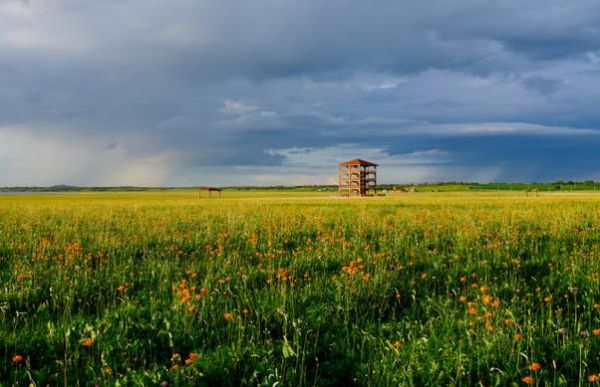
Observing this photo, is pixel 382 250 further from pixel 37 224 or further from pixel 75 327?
pixel 37 224

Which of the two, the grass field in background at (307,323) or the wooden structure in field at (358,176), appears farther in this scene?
the wooden structure in field at (358,176)

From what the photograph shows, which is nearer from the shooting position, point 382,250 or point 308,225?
point 382,250

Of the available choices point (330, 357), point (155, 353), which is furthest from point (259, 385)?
point (155, 353)

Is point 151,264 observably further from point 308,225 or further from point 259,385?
point 308,225

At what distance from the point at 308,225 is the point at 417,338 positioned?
10.5 m

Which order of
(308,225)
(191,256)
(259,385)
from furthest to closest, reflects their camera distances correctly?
(308,225), (191,256), (259,385)

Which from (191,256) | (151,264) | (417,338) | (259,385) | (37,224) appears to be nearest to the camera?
(259,385)

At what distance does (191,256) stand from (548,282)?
7159 mm

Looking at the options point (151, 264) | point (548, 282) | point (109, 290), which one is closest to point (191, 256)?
point (151, 264)

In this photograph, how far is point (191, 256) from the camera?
1023cm

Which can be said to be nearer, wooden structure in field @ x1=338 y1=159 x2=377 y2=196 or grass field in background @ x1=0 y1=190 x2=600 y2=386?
grass field in background @ x1=0 y1=190 x2=600 y2=386

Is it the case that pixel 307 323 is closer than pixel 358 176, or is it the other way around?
pixel 307 323

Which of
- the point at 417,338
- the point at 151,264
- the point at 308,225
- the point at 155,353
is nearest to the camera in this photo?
the point at 155,353

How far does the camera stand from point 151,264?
9023mm
